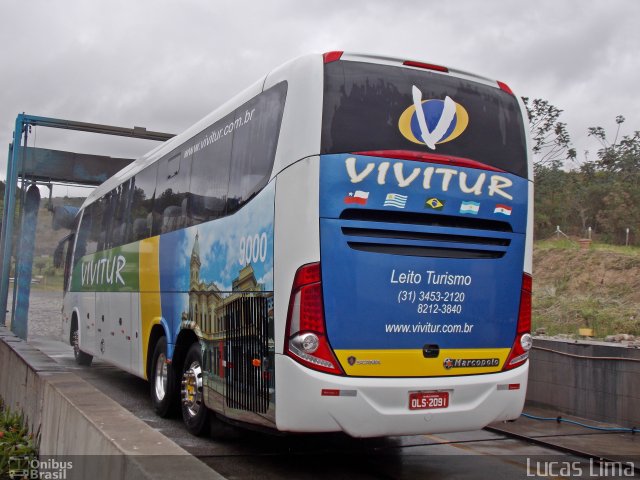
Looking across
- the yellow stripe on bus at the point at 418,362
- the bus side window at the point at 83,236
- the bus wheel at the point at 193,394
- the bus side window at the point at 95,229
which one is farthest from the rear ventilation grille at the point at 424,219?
the bus side window at the point at 83,236

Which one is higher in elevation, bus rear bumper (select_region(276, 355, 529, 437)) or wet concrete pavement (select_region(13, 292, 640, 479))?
bus rear bumper (select_region(276, 355, 529, 437))

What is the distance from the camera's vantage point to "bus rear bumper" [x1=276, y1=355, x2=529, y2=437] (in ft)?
17.9

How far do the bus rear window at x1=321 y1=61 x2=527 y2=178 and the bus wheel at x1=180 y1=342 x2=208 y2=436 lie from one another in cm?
308

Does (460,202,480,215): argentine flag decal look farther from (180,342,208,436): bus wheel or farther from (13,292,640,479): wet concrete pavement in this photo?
(180,342,208,436): bus wheel

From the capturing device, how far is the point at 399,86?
616cm

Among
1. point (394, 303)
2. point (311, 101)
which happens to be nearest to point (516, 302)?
point (394, 303)

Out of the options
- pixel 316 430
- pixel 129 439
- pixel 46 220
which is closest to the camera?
pixel 129 439

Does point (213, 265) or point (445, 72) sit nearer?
point (445, 72)

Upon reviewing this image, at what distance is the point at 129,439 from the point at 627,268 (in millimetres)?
21686

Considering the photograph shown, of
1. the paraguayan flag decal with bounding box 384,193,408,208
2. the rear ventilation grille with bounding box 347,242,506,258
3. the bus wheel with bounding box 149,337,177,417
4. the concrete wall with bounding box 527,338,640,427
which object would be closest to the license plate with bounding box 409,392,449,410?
the rear ventilation grille with bounding box 347,242,506,258

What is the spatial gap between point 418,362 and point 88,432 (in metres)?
2.65

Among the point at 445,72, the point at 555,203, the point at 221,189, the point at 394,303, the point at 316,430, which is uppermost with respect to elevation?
the point at 555,203

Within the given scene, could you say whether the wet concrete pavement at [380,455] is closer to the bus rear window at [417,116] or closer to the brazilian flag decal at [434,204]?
the brazilian flag decal at [434,204]

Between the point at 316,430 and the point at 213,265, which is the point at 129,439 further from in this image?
the point at 213,265
